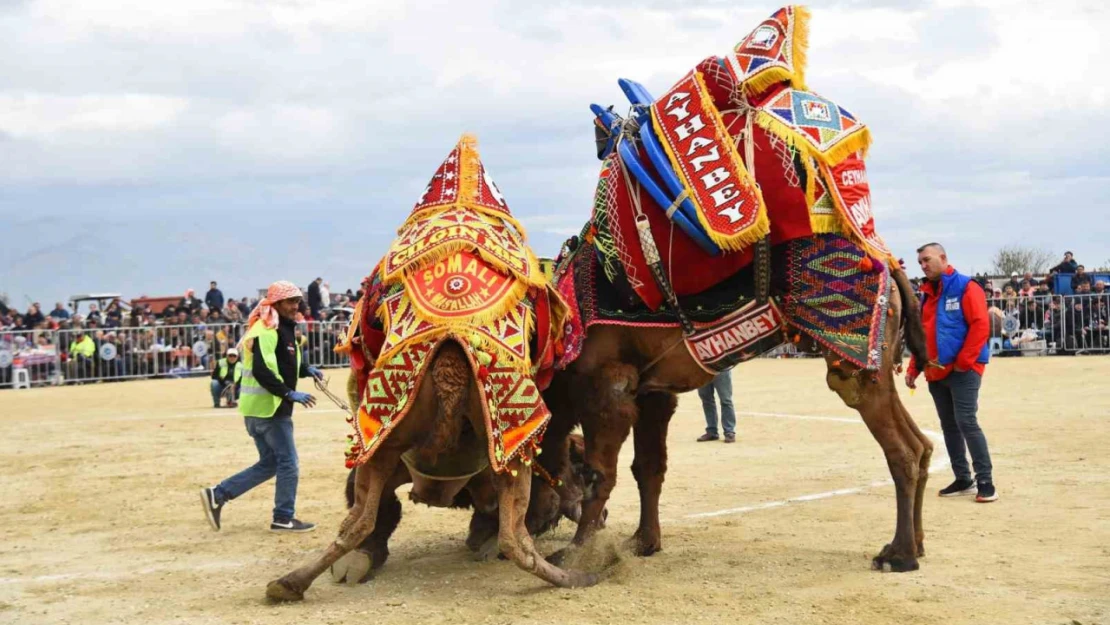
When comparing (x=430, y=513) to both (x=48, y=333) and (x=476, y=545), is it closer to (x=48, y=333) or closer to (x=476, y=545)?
(x=476, y=545)

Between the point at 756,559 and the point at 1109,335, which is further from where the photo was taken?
the point at 1109,335

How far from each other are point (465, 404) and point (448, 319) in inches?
19.4

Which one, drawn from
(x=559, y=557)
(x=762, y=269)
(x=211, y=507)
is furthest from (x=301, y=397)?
(x=762, y=269)

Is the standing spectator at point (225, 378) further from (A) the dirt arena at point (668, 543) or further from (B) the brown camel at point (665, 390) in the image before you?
(B) the brown camel at point (665, 390)

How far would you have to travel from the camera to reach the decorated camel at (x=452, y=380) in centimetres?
655

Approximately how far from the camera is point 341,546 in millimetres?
6492

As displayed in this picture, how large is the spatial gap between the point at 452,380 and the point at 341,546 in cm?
109

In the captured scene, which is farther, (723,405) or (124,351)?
(124,351)

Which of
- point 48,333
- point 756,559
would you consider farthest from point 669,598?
point 48,333

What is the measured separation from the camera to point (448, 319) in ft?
21.6

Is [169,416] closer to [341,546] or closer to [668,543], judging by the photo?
[668,543]

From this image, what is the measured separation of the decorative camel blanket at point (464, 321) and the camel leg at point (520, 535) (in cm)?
15

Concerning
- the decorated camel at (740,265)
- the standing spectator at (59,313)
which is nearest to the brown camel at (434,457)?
the decorated camel at (740,265)

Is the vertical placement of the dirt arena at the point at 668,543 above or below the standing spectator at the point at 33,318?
below
